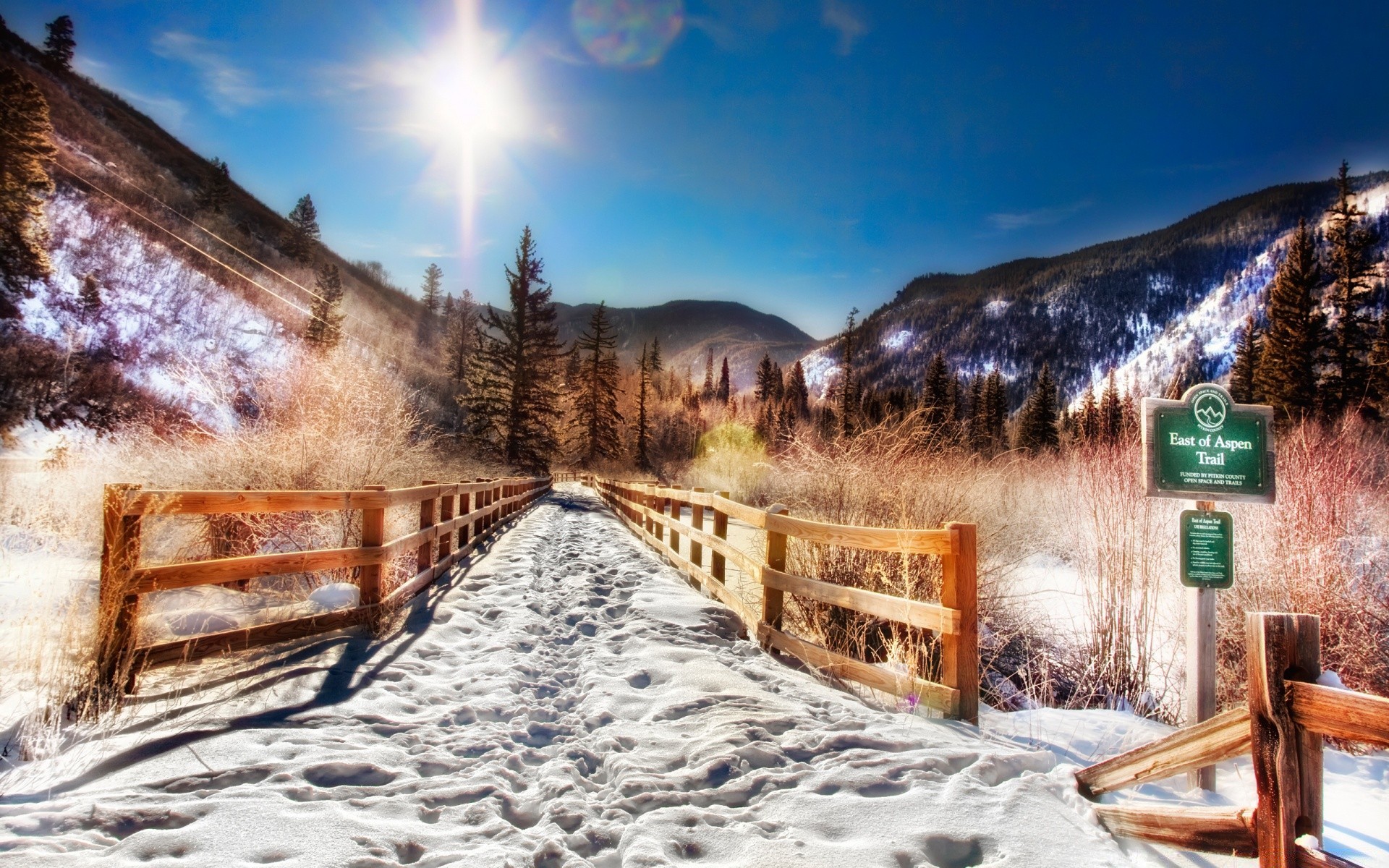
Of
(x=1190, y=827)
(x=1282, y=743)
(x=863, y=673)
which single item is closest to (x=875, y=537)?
(x=863, y=673)

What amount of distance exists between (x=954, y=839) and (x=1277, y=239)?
268 metres

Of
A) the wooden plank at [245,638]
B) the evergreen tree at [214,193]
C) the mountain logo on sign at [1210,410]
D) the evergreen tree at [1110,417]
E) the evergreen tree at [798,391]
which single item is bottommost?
the wooden plank at [245,638]

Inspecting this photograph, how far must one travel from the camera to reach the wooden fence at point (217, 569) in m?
3.54

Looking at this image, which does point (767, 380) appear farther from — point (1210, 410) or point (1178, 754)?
point (1178, 754)

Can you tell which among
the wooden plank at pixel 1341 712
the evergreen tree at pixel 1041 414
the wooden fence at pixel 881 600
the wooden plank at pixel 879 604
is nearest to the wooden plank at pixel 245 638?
the wooden fence at pixel 881 600

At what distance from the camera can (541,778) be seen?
2.83 meters

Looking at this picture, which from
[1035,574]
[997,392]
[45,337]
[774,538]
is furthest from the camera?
[997,392]

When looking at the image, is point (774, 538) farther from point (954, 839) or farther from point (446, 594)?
point (446, 594)

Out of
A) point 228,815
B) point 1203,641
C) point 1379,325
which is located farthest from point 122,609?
point 1379,325

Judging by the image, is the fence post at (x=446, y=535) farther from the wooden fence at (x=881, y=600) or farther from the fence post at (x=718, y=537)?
the wooden fence at (x=881, y=600)

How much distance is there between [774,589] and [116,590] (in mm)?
4289

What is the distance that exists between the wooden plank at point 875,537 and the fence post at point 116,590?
4.28 metres

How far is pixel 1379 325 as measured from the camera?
84.5ft

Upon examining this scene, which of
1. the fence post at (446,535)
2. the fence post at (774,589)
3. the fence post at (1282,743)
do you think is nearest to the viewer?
the fence post at (1282,743)
